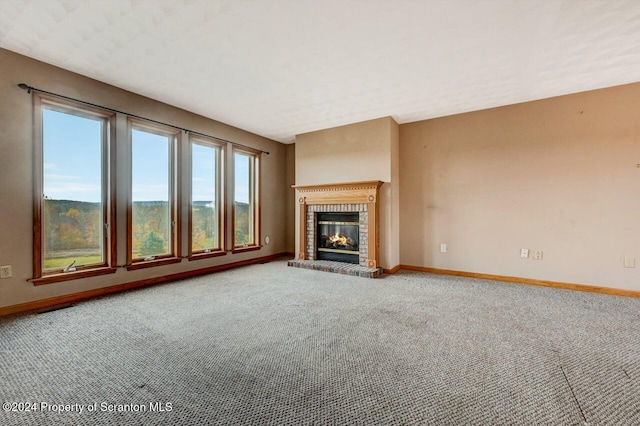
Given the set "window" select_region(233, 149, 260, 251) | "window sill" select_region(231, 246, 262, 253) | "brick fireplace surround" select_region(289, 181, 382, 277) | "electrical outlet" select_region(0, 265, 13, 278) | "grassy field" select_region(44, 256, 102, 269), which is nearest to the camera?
"electrical outlet" select_region(0, 265, 13, 278)

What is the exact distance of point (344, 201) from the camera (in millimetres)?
4672

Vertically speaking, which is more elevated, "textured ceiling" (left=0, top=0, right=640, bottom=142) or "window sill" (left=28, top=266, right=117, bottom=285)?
"textured ceiling" (left=0, top=0, right=640, bottom=142)

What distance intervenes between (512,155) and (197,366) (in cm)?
450

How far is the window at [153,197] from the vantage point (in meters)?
3.58

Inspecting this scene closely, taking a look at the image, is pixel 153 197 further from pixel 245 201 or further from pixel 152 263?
pixel 245 201

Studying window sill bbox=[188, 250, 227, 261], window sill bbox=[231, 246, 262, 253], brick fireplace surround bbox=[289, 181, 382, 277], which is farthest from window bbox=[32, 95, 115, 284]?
brick fireplace surround bbox=[289, 181, 382, 277]

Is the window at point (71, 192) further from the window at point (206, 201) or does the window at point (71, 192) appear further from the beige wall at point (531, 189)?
the beige wall at point (531, 189)

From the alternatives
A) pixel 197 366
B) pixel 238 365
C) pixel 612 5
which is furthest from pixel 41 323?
pixel 612 5

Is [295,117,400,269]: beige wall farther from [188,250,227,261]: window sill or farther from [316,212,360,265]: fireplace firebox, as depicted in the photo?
[188,250,227,261]: window sill

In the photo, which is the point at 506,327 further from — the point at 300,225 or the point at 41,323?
the point at 41,323

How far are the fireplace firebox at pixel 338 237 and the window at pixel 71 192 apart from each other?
3112 mm

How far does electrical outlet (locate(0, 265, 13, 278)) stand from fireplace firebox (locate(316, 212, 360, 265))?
383cm

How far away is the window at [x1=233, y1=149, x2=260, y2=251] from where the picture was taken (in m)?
5.04

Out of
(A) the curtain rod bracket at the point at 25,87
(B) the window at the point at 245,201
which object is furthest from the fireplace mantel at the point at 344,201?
(A) the curtain rod bracket at the point at 25,87
